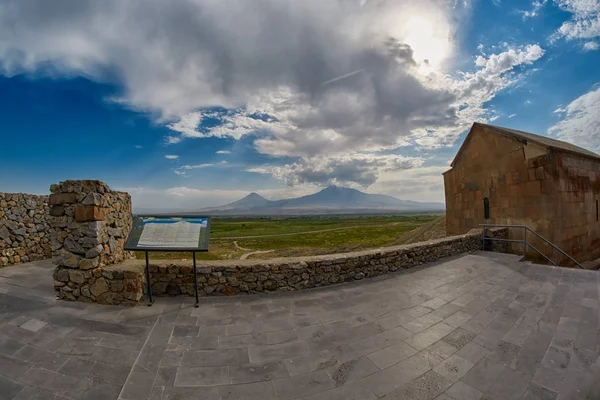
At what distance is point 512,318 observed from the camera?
432 cm

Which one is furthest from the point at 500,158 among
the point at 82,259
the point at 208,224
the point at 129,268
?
the point at 82,259

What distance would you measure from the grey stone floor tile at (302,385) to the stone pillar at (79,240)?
4236mm

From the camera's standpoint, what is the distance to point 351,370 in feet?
10.00

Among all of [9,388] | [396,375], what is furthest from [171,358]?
[396,375]

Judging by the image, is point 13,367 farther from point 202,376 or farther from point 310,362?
point 310,362

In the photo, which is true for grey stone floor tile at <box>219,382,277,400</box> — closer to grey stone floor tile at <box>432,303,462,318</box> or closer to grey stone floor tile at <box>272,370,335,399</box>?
grey stone floor tile at <box>272,370,335,399</box>

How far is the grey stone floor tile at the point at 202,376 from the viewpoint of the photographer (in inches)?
113

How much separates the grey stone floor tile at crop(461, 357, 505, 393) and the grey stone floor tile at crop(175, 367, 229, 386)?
2.89 m

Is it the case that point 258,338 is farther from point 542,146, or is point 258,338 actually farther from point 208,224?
point 542,146

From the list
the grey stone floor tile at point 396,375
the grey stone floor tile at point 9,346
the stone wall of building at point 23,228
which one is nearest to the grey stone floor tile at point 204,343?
the grey stone floor tile at point 396,375

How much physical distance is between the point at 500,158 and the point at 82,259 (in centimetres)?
1609

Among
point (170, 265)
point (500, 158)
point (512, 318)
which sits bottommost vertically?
point (512, 318)

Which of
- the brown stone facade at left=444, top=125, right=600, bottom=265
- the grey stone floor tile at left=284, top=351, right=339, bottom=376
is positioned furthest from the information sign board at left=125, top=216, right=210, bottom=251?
the brown stone facade at left=444, top=125, right=600, bottom=265

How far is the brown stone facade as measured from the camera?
1004cm
